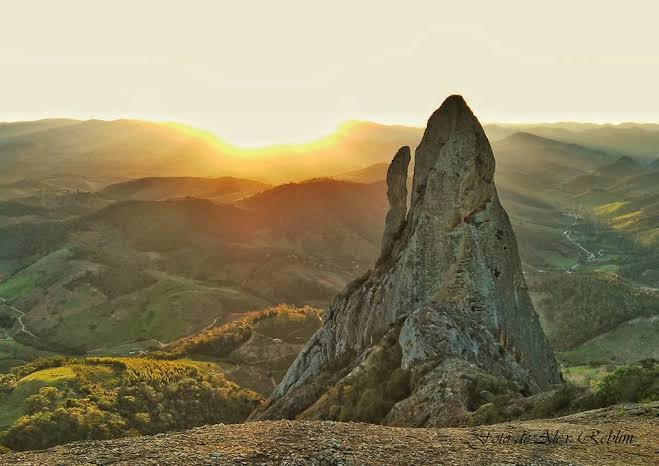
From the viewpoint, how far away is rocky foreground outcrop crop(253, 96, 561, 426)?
140 feet

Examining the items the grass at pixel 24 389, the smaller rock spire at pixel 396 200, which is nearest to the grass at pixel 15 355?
the grass at pixel 24 389

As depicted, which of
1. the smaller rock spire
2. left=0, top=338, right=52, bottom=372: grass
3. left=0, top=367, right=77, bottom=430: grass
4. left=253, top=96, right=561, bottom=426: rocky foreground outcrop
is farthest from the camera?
left=0, top=338, right=52, bottom=372: grass

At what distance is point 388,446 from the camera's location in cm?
2530

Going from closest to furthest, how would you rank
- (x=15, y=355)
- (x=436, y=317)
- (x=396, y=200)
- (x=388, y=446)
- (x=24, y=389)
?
1. (x=388, y=446)
2. (x=436, y=317)
3. (x=396, y=200)
4. (x=24, y=389)
5. (x=15, y=355)

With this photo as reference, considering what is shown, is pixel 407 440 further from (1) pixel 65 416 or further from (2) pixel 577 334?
(2) pixel 577 334

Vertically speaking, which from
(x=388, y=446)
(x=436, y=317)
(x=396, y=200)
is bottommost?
(x=436, y=317)

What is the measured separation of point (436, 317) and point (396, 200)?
35.3 metres

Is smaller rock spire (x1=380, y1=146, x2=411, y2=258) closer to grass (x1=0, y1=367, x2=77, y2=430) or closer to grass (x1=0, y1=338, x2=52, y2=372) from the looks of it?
grass (x1=0, y1=367, x2=77, y2=430)

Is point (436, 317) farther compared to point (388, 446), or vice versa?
point (436, 317)

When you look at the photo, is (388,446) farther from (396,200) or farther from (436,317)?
(396,200)

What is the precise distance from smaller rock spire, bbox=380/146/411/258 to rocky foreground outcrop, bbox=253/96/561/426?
7.4 inches

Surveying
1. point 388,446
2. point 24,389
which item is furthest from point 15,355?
point 388,446

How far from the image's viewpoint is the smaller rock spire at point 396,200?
79.2 meters

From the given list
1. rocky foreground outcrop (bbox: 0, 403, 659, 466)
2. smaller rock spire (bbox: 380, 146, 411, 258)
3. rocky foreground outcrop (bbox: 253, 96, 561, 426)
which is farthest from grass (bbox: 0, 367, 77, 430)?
rocky foreground outcrop (bbox: 0, 403, 659, 466)
